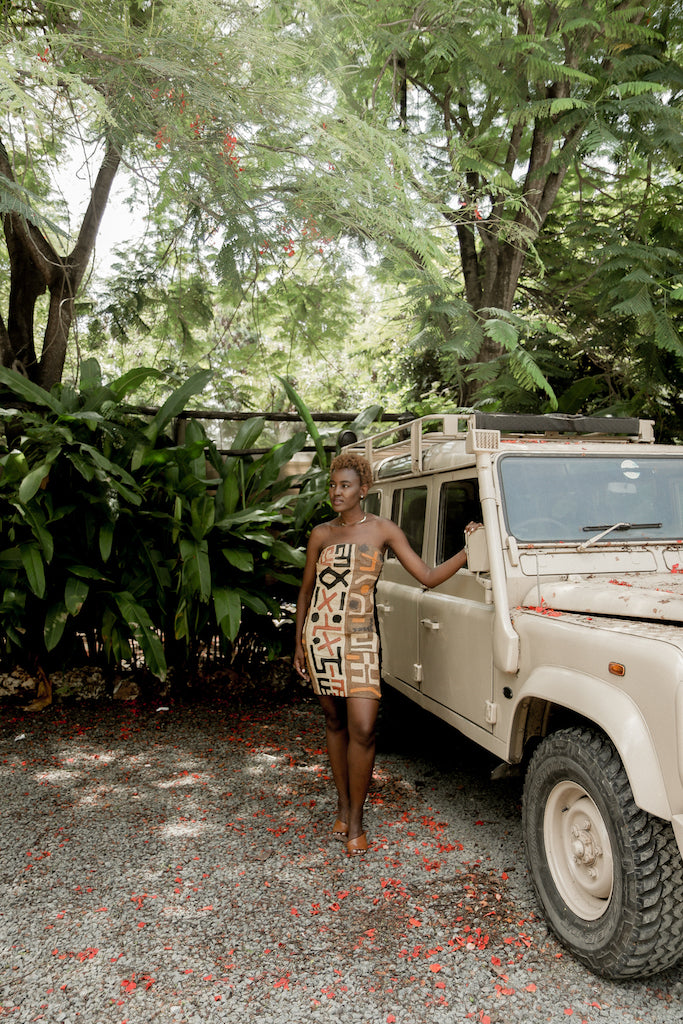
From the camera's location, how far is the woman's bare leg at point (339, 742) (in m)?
3.72

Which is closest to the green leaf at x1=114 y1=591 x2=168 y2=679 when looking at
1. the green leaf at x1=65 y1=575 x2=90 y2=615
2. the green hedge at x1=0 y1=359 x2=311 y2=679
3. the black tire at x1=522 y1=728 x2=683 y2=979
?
the green hedge at x1=0 y1=359 x2=311 y2=679

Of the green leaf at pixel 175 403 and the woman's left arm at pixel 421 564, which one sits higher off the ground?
the green leaf at pixel 175 403

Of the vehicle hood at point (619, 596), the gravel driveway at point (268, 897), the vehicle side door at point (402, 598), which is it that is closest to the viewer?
the gravel driveway at point (268, 897)

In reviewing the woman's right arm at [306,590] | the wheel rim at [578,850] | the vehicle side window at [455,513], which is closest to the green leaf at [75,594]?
the woman's right arm at [306,590]

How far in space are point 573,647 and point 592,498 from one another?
3.60 feet

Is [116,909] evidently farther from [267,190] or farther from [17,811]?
[267,190]

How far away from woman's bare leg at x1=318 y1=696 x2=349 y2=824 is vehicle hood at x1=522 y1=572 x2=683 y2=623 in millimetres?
1106

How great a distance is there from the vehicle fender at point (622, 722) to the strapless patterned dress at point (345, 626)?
39.8 inches

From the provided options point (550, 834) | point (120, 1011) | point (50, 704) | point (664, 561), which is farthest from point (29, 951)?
point (50, 704)

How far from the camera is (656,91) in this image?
5949 mm

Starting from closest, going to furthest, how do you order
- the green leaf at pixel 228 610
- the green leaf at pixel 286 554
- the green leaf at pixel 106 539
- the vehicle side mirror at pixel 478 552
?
the vehicle side mirror at pixel 478 552 < the green leaf at pixel 228 610 < the green leaf at pixel 106 539 < the green leaf at pixel 286 554

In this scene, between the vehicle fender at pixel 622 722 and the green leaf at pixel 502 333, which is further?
the green leaf at pixel 502 333

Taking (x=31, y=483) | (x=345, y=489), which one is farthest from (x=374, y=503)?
(x=31, y=483)

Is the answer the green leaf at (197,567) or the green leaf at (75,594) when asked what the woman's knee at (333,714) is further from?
the green leaf at (75,594)
